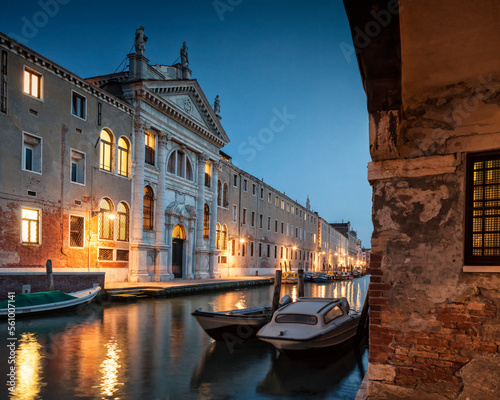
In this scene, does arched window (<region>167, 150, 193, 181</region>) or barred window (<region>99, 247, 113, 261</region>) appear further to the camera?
arched window (<region>167, 150, 193, 181</region>)

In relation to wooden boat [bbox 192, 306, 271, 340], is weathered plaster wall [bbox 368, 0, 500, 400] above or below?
Result: above

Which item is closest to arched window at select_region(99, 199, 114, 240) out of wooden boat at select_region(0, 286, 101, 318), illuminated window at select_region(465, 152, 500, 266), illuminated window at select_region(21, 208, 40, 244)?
illuminated window at select_region(21, 208, 40, 244)

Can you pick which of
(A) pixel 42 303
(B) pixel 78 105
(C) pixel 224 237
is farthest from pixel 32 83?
(C) pixel 224 237

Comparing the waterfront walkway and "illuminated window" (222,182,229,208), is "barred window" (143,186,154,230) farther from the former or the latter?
"illuminated window" (222,182,229,208)

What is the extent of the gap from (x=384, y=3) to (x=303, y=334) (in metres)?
6.95

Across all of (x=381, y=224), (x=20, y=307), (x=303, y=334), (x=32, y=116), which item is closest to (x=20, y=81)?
(x=32, y=116)

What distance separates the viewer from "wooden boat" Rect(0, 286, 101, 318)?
13531 millimetres

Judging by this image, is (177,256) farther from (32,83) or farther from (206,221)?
(32,83)

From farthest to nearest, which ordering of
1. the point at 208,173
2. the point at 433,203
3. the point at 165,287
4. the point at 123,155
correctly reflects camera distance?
the point at 208,173 → the point at 123,155 → the point at 165,287 → the point at 433,203

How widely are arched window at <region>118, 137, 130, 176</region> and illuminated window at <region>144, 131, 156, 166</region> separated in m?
1.49

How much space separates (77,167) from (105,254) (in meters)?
4.54

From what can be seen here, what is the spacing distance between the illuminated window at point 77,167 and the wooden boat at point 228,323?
41.1ft

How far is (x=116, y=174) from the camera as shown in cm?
2328

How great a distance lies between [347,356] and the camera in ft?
33.5
